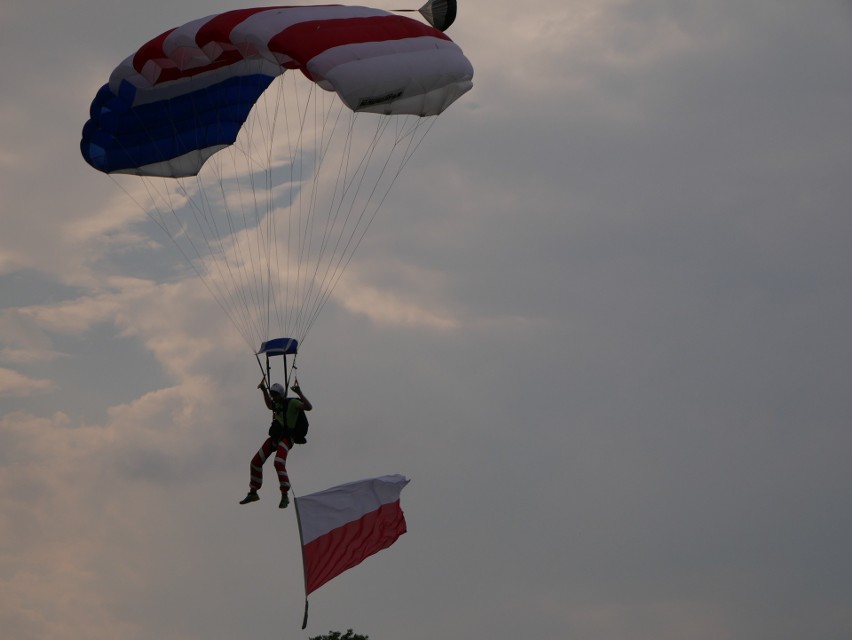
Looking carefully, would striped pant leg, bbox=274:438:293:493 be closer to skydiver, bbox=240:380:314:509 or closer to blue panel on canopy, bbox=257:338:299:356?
skydiver, bbox=240:380:314:509

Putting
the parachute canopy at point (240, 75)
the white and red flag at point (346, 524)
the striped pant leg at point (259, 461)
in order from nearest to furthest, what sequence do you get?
the parachute canopy at point (240, 75)
the striped pant leg at point (259, 461)
the white and red flag at point (346, 524)

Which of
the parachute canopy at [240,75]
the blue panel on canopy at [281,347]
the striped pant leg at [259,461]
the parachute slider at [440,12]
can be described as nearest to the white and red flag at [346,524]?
the striped pant leg at [259,461]

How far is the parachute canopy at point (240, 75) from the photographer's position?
22297 mm

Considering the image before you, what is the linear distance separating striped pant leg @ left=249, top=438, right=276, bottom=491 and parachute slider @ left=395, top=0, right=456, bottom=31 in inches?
264

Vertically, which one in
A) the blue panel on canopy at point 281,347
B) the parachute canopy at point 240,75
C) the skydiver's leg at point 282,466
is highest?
the parachute canopy at point 240,75

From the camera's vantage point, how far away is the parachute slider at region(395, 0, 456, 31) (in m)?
23.3

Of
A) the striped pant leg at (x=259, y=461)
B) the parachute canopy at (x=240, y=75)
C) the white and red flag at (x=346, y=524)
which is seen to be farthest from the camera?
the white and red flag at (x=346, y=524)

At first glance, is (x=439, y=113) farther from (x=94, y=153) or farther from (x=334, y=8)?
(x=94, y=153)

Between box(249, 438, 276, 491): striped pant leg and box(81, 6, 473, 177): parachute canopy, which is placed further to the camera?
box(249, 438, 276, 491): striped pant leg

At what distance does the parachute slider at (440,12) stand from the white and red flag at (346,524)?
7.69 m

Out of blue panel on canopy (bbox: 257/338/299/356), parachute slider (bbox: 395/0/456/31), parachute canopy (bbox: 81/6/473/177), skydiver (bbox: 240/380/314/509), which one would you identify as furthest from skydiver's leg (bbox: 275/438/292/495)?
parachute slider (bbox: 395/0/456/31)

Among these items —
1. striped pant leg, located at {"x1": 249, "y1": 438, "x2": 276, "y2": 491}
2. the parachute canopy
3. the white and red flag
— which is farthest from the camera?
the white and red flag

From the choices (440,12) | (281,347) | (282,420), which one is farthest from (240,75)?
(282,420)

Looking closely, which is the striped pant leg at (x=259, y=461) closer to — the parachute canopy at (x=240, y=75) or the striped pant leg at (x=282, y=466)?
the striped pant leg at (x=282, y=466)
